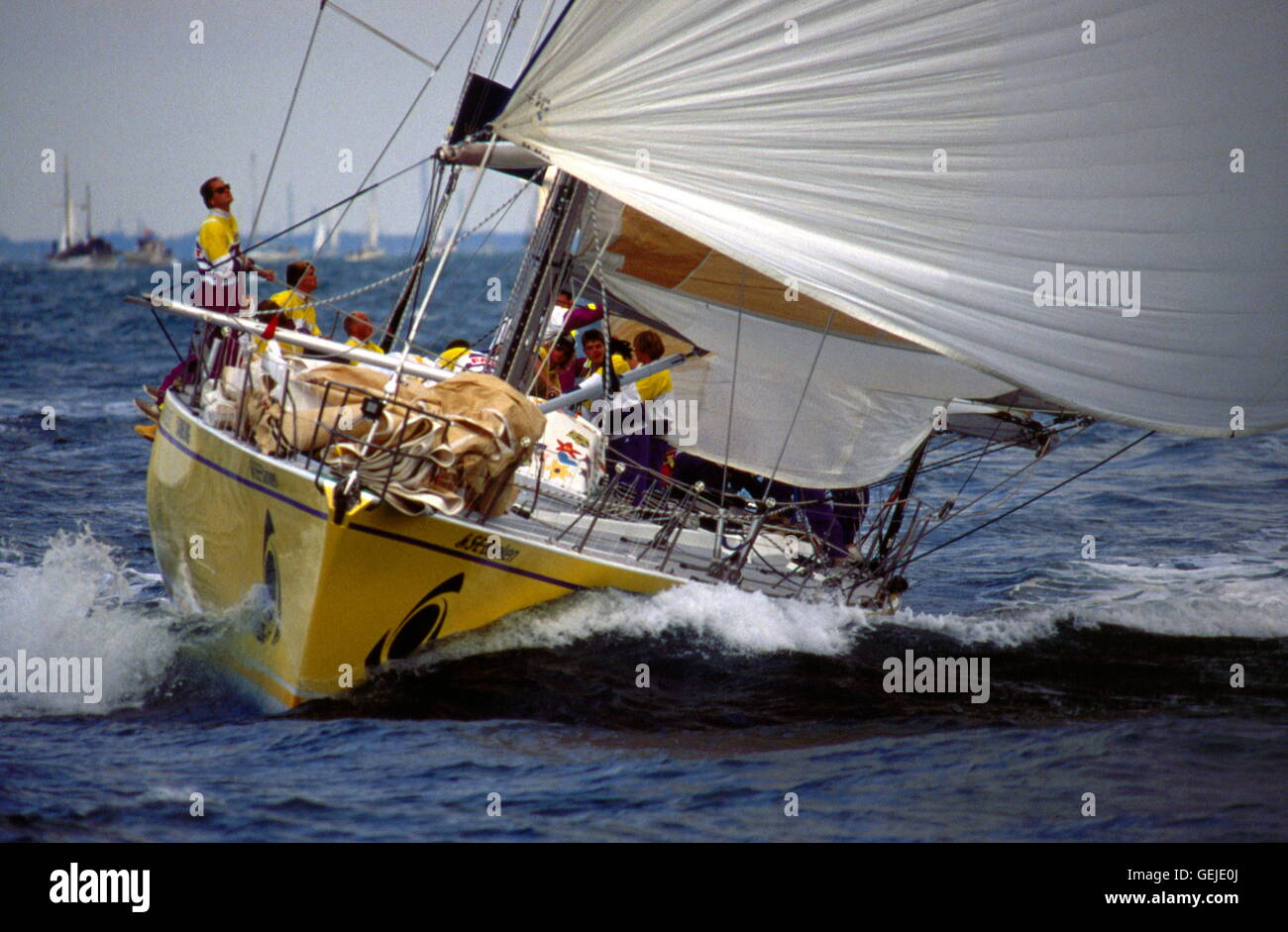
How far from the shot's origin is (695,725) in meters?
8.16

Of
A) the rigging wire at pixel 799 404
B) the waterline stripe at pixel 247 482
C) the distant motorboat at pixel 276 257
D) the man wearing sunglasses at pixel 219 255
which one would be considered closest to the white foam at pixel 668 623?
the rigging wire at pixel 799 404

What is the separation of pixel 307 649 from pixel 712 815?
2722 millimetres

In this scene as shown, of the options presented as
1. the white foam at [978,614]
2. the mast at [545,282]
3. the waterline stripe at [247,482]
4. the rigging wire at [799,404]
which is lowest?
the white foam at [978,614]

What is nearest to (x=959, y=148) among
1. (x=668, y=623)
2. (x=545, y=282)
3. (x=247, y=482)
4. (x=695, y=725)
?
(x=545, y=282)

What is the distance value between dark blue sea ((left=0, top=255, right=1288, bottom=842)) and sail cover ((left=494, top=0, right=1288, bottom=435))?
202 cm

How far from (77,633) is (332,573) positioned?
2.73 m

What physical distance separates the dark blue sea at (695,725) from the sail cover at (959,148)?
202 cm

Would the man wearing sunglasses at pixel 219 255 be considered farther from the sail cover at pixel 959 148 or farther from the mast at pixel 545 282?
the sail cover at pixel 959 148

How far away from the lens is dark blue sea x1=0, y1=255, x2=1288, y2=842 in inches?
261

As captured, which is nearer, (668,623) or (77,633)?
(668,623)

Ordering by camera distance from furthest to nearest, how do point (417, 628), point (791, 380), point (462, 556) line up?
point (791, 380) → point (417, 628) → point (462, 556)

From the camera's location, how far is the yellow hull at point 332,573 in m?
7.95

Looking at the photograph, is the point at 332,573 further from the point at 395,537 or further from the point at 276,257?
the point at 276,257
